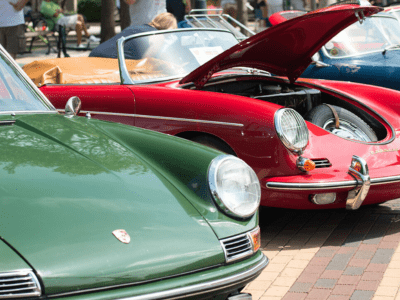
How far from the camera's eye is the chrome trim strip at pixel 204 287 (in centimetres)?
193

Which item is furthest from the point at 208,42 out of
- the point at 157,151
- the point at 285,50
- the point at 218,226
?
the point at 218,226

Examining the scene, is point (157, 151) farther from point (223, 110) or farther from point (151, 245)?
point (223, 110)

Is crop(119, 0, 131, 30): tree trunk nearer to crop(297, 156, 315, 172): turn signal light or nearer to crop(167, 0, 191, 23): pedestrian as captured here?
crop(167, 0, 191, 23): pedestrian

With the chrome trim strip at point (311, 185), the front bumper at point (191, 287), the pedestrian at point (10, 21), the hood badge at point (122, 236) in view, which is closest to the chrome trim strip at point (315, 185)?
the chrome trim strip at point (311, 185)

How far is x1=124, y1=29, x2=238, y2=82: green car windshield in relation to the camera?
4.65 meters

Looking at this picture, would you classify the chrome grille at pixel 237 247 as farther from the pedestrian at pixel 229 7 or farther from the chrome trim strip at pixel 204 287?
the pedestrian at pixel 229 7

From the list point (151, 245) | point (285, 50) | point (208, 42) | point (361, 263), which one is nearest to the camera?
point (151, 245)

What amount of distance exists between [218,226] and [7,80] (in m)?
1.45

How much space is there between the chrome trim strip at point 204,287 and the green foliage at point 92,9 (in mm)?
24256

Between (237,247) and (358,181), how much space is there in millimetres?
1639

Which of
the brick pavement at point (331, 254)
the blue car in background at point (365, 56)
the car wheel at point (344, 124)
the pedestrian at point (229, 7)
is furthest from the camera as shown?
the pedestrian at point (229, 7)

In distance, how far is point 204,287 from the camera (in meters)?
2.05

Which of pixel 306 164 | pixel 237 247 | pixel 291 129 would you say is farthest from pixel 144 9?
pixel 237 247

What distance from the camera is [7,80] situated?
9.76 ft
